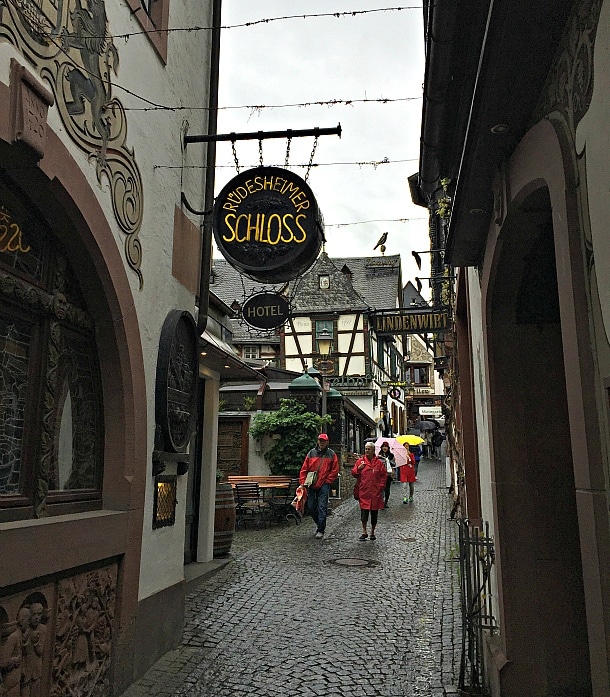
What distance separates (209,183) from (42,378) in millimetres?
3424

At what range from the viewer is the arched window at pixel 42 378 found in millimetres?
3639

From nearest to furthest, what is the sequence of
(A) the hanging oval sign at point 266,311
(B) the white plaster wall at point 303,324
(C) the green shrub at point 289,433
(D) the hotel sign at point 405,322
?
(A) the hanging oval sign at point 266,311 < (C) the green shrub at point 289,433 < (D) the hotel sign at point 405,322 < (B) the white plaster wall at point 303,324

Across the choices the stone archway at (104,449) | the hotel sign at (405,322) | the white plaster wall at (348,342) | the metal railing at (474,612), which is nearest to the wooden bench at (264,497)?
the stone archway at (104,449)

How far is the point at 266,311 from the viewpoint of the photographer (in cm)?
810

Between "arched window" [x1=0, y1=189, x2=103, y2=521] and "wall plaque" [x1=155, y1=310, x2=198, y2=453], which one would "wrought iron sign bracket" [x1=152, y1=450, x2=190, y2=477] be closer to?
"wall plaque" [x1=155, y1=310, x2=198, y2=453]

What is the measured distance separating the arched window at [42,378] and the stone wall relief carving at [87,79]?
624mm

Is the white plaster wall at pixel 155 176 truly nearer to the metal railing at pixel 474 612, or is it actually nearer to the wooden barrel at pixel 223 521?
the metal railing at pixel 474 612

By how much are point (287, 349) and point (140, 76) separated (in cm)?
2508

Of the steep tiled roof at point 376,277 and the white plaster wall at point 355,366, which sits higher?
the steep tiled roof at point 376,277

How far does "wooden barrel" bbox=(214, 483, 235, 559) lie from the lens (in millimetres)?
8875

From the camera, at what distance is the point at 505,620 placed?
373 cm

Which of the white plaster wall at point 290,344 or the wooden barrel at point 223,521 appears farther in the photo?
the white plaster wall at point 290,344

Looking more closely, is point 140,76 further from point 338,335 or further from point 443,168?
point 338,335

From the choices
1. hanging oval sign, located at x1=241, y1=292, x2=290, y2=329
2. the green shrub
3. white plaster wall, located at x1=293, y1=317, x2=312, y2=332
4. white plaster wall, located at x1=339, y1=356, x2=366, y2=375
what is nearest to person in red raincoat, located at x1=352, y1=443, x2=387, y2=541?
hanging oval sign, located at x1=241, y1=292, x2=290, y2=329
